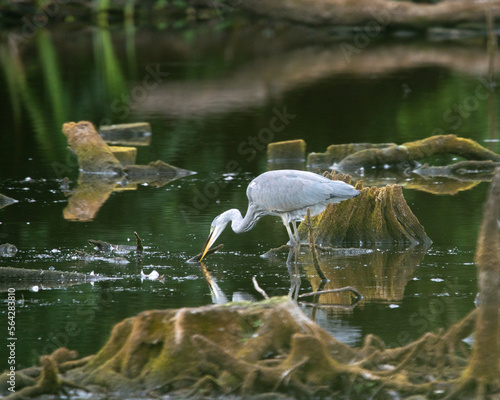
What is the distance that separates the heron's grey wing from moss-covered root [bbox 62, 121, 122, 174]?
7443 mm

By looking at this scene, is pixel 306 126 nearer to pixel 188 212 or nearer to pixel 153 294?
pixel 188 212

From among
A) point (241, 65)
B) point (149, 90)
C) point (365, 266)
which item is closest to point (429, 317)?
point (365, 266)

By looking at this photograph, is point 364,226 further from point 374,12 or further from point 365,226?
point 374,12

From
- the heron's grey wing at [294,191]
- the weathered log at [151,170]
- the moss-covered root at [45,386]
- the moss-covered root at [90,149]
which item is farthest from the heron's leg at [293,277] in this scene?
the moss-covered root at [90,149]

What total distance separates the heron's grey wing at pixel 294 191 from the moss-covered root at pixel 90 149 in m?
7.44

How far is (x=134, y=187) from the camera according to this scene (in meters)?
18.1

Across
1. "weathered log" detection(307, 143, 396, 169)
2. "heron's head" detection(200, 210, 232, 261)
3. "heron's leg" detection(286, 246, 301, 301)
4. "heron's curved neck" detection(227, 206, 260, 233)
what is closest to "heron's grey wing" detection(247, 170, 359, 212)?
"heron's curved neck" detection(227, 206, 260, 233)

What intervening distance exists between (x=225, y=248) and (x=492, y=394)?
6.75 metres

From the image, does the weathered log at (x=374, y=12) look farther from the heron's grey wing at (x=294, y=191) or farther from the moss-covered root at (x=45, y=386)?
the moss-covered root at (x=45, y=386)

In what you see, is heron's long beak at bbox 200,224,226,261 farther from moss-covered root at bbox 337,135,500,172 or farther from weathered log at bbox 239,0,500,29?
weathered log at bbox 239,0,500,29

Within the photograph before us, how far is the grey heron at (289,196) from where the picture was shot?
38.8ft

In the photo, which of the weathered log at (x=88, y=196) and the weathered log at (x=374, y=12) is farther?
the weathered log at (x=374, y=12)

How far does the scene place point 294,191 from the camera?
1189cm

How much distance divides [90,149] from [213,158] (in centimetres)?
295
